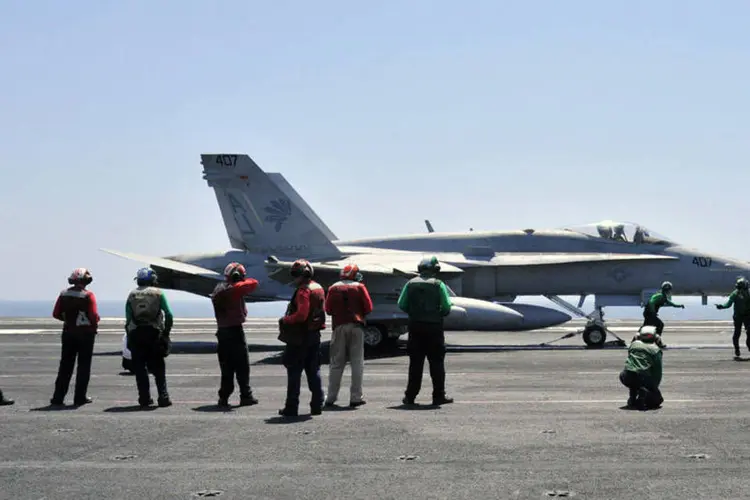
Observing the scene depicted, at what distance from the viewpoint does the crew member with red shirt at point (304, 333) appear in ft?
38.2

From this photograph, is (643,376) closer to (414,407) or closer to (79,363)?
(414,407)

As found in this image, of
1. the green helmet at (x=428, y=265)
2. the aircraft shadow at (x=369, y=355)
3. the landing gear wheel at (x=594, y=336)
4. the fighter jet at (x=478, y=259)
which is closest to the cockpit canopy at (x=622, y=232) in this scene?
the fighter jet at (x=478, y=259)

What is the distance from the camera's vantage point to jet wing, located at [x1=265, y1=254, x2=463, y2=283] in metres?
23.8

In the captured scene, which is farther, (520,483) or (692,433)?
(692,433)

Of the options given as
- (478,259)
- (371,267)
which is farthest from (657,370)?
(478,259)

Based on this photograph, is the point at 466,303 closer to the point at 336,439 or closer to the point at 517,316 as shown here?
the point at 517,316

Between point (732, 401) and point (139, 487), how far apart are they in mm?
8066

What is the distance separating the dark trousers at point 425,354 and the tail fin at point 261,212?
50.4ft

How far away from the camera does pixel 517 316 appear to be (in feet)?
78.7

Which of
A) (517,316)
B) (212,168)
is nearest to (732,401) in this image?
(517,316)

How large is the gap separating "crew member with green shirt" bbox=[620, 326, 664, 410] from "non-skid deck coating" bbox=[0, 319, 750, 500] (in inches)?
12.2

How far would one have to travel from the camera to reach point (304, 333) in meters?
11.8

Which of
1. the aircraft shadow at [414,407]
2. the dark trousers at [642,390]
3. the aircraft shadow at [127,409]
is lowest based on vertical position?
the aircraft shadow at [414,407]

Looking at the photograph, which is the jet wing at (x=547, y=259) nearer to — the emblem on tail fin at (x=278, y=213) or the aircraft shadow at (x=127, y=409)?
the emblem on tail fin at (x=278, y=213)
